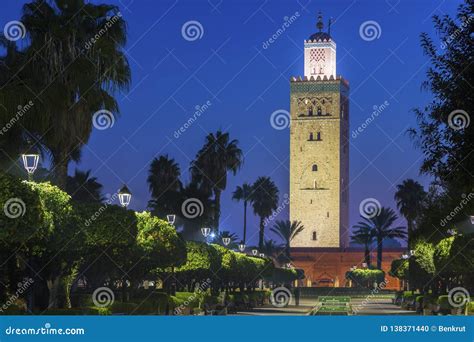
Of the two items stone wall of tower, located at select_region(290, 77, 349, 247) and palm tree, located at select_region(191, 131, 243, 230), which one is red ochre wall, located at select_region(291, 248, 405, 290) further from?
palm tree, located at select_region(191, 131, 243, 230)

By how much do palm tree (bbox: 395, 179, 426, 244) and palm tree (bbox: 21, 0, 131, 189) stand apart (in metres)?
76.9

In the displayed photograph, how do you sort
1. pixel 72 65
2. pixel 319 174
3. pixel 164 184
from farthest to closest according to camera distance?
pixel 319 174 < pixel 164 184 < pixel 72 65

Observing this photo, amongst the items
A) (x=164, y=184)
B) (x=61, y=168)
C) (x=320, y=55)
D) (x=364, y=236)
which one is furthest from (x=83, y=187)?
(x=320, y=55)

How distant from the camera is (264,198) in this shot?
391ft

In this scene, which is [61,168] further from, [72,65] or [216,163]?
[216,163]

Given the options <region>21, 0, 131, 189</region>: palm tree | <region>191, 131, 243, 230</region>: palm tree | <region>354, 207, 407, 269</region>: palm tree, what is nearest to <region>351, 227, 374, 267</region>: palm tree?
<region>354, 207, 407, 269</region>: palm tree

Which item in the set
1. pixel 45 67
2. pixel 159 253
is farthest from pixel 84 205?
pixel 159 253

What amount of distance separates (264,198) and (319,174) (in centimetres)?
2236

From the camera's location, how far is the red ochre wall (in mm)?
139750

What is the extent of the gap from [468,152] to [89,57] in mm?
14970

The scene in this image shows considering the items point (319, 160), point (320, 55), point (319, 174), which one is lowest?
point (319, 174)

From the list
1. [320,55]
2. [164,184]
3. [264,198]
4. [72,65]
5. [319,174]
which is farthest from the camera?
[320,55]

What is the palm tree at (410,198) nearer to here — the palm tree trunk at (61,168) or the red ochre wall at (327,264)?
the red ochre wall at (327,264)

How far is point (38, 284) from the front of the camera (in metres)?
28.5
